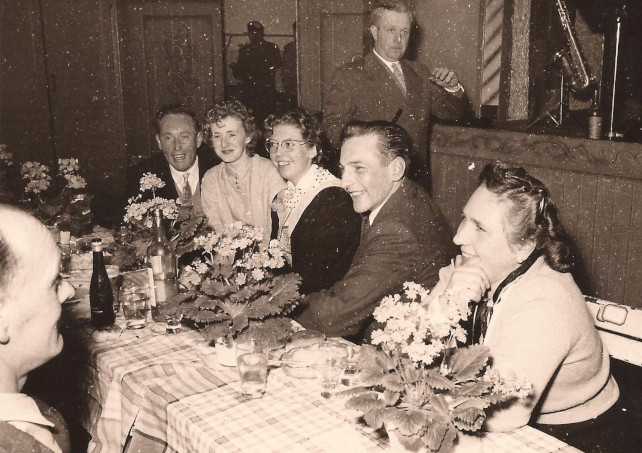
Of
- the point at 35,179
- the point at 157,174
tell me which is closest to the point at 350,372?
the point at 35,179

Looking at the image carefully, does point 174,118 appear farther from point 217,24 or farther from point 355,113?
point 217,24

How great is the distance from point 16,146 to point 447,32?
4.64 meters

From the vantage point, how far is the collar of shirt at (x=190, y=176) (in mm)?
3832

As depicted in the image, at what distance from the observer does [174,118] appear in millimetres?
3771

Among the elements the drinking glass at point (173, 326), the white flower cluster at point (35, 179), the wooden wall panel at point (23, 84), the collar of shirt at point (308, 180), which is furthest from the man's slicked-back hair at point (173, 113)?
the wooden wall panel at point (23, 84)

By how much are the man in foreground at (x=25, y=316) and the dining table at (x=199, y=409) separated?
0.37m

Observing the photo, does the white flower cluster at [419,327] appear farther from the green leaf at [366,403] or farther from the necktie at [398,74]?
the necktie at [398,74]

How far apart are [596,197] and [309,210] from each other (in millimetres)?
2210

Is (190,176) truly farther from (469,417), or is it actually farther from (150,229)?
(469,417)

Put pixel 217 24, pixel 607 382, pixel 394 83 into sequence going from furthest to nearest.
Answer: pixel 217 24 → pixel 394 83 → pixel 607 382

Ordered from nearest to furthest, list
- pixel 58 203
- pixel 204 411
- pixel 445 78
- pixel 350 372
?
pixel 204 411, pixel 350 372, pixel 58 203, pixel 445 78

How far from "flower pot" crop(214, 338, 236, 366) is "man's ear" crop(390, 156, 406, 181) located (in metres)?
1.02

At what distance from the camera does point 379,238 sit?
7.43 feet

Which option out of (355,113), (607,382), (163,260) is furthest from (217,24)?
(607,382)
